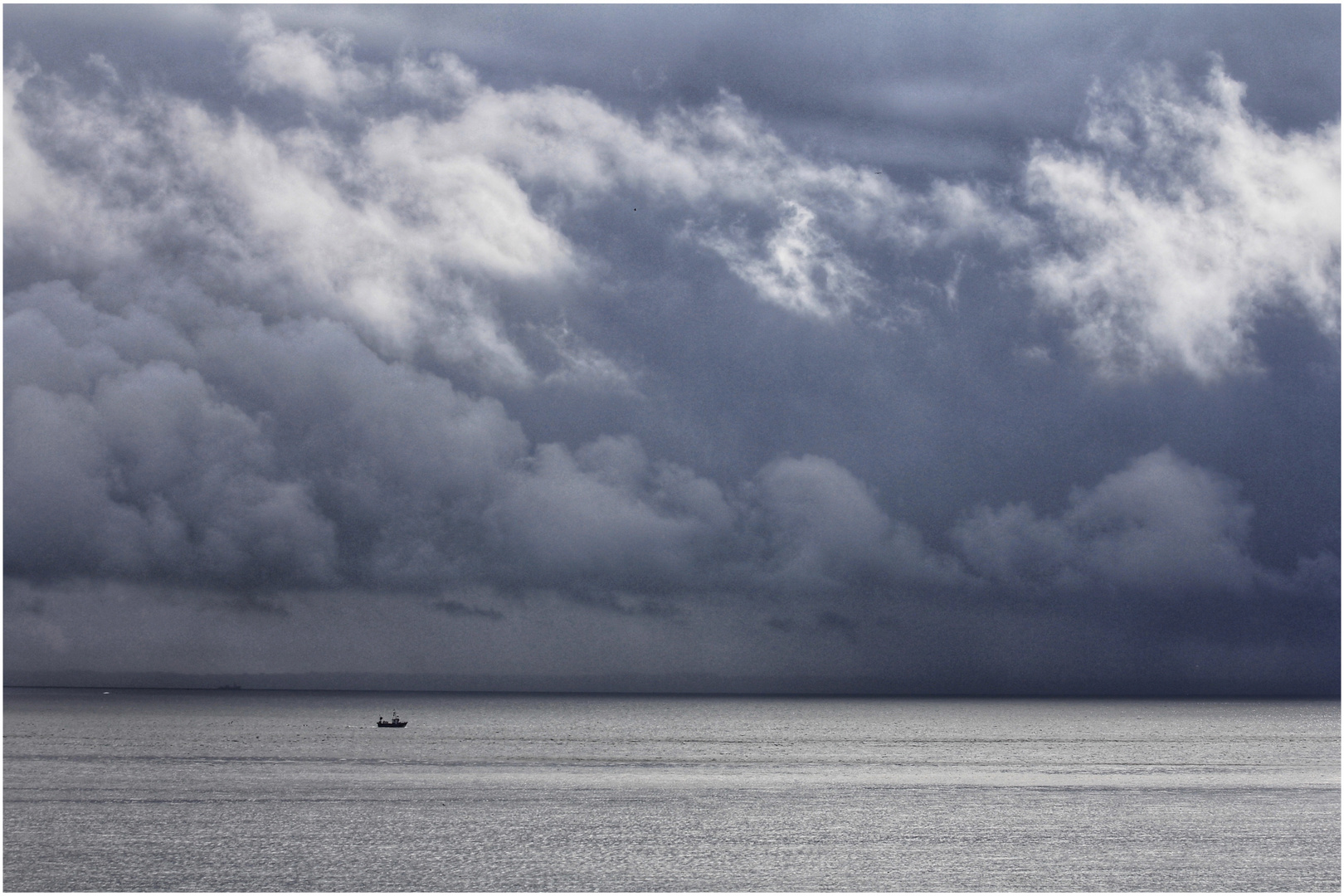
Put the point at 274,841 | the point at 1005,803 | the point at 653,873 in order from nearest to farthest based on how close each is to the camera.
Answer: the point at 653,873, the point at 274,841, the point at 1005,803

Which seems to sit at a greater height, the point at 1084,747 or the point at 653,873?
the point at 653,873

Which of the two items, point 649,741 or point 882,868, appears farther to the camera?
point 649,741

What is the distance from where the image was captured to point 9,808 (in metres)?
80.1

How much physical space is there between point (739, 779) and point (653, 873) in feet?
180

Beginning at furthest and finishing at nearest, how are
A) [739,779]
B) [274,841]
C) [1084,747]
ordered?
[1084,747] < [739,779] < [274,841]


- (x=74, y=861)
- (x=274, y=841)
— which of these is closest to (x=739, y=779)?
(x=274, y=841)

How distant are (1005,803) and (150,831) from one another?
56.9 m

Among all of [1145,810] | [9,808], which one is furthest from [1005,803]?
[9,808]

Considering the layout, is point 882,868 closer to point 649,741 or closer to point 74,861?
point 74,861

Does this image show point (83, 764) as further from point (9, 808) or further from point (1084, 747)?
point (1084, 747)

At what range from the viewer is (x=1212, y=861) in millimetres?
61469

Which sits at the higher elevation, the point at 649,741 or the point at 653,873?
the point at 653,873

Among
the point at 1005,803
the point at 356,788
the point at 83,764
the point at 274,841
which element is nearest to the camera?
the point at 274,841

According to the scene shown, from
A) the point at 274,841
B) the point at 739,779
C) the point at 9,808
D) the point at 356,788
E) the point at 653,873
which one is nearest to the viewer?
the point at 653,873
